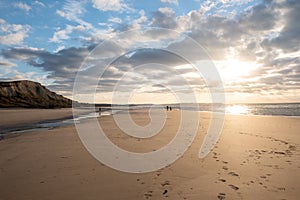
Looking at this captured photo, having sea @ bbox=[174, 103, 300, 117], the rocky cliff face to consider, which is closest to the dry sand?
sea @ bbox=[174, 103, 300, 117]

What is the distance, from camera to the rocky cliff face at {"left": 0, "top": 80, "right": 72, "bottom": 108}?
248 feet

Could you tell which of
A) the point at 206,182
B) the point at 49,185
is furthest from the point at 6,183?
the point at 206,182

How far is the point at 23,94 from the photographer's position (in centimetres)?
8906

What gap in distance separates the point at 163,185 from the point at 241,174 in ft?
8.38

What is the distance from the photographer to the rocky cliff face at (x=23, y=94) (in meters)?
75.7

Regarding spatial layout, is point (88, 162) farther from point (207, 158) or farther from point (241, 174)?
point (241, 174)

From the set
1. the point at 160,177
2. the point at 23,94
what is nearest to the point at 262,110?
the point at 160,177

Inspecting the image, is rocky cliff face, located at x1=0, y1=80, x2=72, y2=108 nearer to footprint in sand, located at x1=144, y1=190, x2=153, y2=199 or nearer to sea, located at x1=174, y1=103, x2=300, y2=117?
sea, located at x1=174, y1=103, x2=300, y2=117

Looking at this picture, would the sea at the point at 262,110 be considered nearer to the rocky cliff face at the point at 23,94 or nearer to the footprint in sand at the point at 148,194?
the footprint in sand at the point at 148,194

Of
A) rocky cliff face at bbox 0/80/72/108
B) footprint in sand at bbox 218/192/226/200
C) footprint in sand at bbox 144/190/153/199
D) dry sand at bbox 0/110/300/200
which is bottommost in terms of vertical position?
footprint in sand at bbox 218/192/226/200

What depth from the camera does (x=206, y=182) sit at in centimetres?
641

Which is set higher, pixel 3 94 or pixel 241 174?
pixel 3 94

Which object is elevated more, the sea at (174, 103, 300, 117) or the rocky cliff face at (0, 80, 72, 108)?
the rocky cliff face at (0, 80, 72, 108)

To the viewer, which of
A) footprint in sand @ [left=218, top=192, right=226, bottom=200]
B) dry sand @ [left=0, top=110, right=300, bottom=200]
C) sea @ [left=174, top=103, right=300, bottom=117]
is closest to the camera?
footprint in sand @ [left=218, top=192, right=226, bottom=200]
